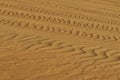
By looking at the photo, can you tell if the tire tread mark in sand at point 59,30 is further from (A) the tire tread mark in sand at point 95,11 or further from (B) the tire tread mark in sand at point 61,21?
(A) the tire tread mark in sand at point 95,11

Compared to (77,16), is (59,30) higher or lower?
higher

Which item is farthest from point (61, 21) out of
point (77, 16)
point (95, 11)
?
point (95, 11)

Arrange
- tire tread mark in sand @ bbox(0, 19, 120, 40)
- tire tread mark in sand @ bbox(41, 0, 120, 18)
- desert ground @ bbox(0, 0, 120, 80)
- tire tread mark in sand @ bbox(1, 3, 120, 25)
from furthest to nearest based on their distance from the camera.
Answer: tire tread mark in sand @ bbox(41, 0, 120, 18) → tire tread mark in sand @ bbox(1, 3, 120, 25) → tire tread mark in sand @ bbox(0, 19, 120, 40) → desert ground @ bbox(0, 0, 120, 80)

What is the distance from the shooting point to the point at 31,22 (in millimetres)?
9000

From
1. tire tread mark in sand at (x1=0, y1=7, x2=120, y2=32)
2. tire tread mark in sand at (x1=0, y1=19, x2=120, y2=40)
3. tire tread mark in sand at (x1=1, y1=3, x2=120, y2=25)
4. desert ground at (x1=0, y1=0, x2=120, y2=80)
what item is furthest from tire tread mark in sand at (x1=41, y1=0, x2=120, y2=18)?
tire tread mark in sand at (x1=0, y1=19, x2=120, y2=40)

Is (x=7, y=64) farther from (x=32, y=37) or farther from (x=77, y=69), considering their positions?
(x=32, y=37)

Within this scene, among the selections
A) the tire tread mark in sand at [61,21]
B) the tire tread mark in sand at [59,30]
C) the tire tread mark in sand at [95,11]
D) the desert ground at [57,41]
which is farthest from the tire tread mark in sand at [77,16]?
the tire tread mark in sand at [59,30]

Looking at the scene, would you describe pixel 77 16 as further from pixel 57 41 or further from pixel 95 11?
pixel 57 41

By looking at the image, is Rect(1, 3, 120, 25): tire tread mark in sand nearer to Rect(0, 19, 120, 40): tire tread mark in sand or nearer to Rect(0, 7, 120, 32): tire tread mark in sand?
Rect(0, 7, 120, 32): tire tread mark in sand

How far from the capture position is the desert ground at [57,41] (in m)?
5.18

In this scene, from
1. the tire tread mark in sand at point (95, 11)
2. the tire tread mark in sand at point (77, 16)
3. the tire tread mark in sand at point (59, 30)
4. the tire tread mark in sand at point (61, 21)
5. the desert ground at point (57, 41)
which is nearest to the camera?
the desert ground at point (57, 41)

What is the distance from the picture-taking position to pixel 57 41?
7.11 m

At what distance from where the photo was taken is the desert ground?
17.0 feet

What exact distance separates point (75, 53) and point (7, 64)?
151 cm
